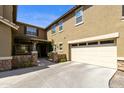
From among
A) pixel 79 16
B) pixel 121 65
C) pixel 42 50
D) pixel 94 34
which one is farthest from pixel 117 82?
pixel 42 50

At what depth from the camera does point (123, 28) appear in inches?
355

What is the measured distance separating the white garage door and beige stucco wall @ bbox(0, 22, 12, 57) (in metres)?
7.44

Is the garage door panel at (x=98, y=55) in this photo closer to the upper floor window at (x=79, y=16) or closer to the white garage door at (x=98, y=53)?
the white garage door at (x=98, y=53)

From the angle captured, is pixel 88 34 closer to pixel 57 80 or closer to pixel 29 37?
pixel 57 80

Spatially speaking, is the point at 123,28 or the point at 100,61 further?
the point at 100,61

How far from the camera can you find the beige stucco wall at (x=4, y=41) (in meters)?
10.2

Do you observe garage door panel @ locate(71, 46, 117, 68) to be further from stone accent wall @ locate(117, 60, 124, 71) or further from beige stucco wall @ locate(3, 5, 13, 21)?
beige stucco wall @ locate(3, 5, 13, 21)

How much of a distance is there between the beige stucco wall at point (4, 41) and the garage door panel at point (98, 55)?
7.44m

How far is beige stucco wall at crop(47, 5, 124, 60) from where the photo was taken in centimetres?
938

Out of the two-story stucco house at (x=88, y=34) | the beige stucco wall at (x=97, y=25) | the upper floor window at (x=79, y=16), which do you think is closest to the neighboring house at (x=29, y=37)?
the two-story stucco house at (x=88, y=34)

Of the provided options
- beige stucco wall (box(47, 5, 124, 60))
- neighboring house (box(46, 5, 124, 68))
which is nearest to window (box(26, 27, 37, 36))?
neighboring house (box(46, 5, 124, 68))
